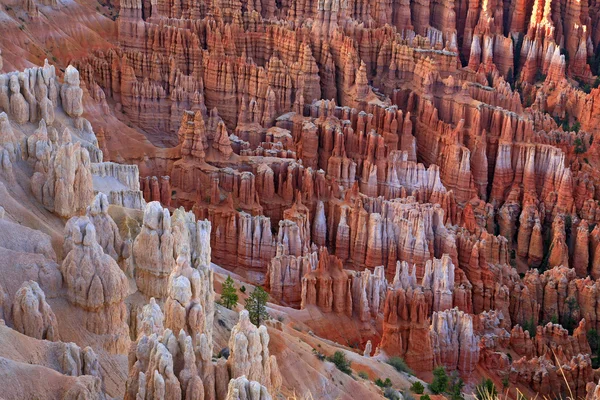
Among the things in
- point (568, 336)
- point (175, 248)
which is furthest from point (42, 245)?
point (568, 336)

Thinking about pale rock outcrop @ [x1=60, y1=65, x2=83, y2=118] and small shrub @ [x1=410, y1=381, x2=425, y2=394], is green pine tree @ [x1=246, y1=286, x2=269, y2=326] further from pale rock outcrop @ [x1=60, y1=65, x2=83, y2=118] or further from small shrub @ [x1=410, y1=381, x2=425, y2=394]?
pale rock outcrop @ [x1=60, y1=65, x2=83, y2=118]

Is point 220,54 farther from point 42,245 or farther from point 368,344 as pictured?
point 42,245

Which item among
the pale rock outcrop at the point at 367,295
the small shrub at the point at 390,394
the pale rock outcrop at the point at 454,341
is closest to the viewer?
the small shrub at the point at 390,394

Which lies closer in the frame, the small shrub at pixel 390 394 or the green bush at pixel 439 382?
the small shrub at pixel 390 394

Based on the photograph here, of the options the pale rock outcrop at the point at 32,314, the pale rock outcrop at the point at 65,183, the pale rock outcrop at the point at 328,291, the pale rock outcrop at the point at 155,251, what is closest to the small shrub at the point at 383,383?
the pale rock outcrop at the point at 155,251

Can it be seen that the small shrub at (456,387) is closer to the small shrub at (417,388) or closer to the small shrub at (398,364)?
the small shrub at (398,364)

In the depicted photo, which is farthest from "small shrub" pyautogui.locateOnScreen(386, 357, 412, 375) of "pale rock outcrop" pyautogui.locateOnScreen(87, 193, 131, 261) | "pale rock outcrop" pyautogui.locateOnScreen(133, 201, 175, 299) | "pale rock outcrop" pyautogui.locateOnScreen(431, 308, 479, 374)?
"pale rock outcrop" pyautogui.locateOnScreen(87, 193, 131, 261)
